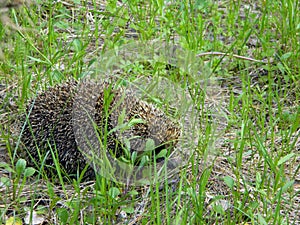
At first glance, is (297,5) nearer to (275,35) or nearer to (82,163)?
(275,35)

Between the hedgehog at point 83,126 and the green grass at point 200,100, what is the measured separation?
0.16 m

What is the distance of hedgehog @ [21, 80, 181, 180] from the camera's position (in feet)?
10.6

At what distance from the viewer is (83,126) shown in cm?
324

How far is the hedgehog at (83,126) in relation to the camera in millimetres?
3229

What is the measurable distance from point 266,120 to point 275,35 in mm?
977

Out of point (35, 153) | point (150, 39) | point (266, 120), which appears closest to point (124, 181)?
point (35, 153)

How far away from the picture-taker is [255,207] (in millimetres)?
2857

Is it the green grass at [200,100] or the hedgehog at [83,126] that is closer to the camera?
the green grass at [200,100]

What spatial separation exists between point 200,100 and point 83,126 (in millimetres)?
893

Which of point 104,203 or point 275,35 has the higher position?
point 275,35

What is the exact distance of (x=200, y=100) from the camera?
373cm

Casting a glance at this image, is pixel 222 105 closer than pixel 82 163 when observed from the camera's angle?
No

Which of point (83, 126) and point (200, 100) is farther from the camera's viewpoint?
point (200, 100)

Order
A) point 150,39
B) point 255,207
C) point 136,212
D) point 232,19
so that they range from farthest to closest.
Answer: point 232,19 < point 150,39 < point 136,212 < point 255,207
